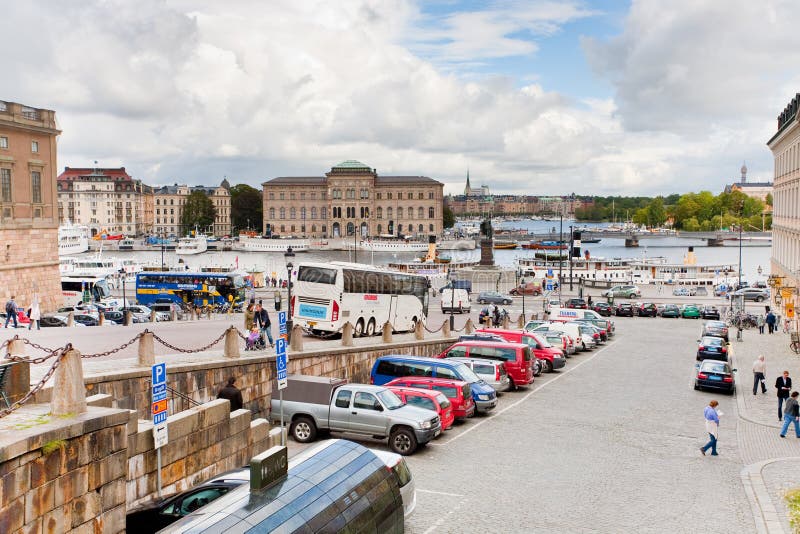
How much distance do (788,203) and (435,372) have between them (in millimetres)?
37216

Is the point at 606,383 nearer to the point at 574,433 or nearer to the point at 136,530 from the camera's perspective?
the point at 574,433

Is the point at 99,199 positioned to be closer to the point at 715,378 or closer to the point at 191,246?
the point at 191,246

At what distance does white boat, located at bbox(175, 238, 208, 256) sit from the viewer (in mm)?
147375

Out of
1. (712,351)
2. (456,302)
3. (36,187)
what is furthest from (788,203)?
(36,187)

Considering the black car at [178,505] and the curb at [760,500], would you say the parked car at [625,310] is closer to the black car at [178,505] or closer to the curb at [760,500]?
the curb at [760,500]

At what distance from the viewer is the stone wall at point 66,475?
7.47m

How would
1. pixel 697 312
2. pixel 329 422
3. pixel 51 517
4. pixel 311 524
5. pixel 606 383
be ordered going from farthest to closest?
pixel 697 312, pixel 606 383, pixel 329 422, pixel 51 517, pixel 311 524

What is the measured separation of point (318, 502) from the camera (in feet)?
24.2

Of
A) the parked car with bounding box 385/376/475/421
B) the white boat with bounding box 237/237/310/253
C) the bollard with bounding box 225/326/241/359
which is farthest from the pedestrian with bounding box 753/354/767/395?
the white boat with bounding box 237/237/310/253

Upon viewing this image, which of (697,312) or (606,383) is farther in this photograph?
(697,312)

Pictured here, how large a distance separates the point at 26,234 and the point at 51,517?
3896 centimetres

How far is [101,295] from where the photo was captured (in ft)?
185

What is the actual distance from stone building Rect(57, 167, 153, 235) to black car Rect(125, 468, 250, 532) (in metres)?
179

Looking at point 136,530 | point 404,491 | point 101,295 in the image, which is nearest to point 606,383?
point 404,491
